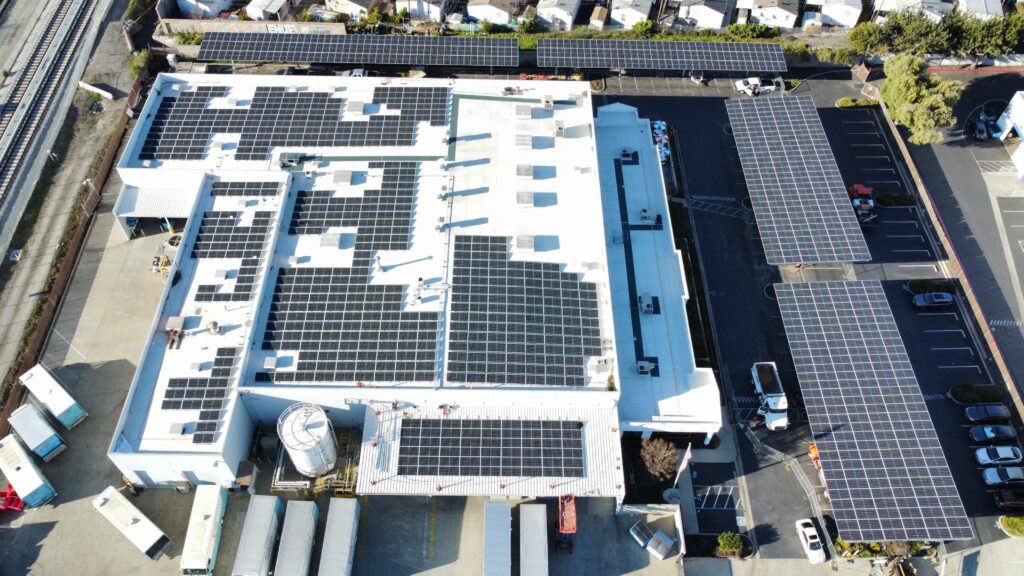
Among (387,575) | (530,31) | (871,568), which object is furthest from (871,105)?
(387,575)

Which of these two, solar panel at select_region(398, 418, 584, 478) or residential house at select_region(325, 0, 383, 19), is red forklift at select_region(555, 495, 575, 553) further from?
residential house at select_region(325, 0, 383, 19)

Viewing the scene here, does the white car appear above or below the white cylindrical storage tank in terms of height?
below

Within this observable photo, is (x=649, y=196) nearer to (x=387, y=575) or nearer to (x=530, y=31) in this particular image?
(x=530, y=31)

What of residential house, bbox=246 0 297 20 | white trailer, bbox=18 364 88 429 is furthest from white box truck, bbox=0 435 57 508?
residential house, bbox=246 0 297 20

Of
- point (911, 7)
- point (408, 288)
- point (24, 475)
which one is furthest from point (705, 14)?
point (24, 475)

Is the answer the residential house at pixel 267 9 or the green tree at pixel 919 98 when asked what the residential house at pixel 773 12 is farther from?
the residential house at pixel 267 9
